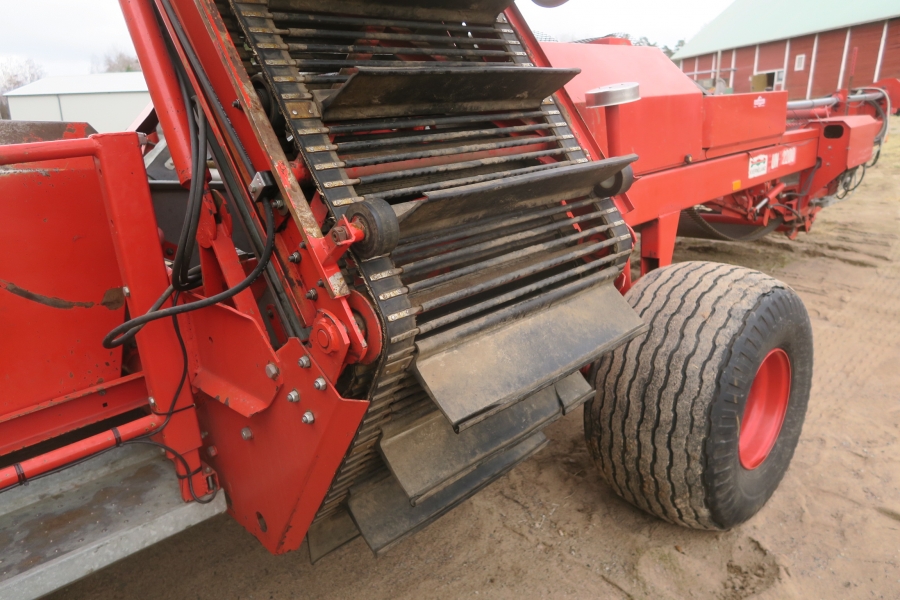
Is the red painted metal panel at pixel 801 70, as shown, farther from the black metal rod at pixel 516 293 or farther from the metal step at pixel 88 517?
the metal step at pixel 88 517

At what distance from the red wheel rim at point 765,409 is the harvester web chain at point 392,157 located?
37.5 inches

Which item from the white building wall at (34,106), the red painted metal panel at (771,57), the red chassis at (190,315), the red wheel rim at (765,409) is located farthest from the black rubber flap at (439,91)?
the red painted metal panel at (771,57)

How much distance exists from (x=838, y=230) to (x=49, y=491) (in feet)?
24.7

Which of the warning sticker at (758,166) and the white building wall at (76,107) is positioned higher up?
the white building wall at (76,107)

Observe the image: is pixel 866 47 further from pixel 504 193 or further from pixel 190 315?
pixel 190 315

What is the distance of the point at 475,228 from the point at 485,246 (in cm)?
6

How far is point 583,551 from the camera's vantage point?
2.30 m

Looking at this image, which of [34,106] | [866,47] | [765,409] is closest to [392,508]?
[765,409]

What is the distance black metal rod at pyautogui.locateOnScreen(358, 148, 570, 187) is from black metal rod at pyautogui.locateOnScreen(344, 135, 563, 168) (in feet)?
0.11

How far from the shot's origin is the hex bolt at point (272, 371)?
5.05 ft

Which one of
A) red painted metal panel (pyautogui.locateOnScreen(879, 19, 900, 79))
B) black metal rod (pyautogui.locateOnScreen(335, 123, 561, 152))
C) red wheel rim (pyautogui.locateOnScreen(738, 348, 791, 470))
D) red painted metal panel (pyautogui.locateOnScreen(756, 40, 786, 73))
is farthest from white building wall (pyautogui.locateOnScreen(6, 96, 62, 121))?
red painted metal panel (pyautogui.locateOnScreen(756, 40, 786, 73))

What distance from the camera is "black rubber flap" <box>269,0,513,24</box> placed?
1.63 metres

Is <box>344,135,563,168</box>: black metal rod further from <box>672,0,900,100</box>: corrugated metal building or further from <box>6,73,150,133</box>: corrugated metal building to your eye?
<box>672,0,900,100</box>: corrugated metal building

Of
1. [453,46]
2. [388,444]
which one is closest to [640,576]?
[388,444]
